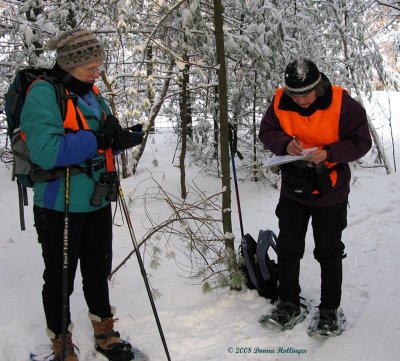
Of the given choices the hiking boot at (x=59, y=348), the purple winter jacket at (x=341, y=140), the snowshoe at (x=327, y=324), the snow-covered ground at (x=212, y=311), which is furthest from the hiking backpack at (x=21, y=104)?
the snowshoe at (x=327, y=324)

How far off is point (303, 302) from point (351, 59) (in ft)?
20.1

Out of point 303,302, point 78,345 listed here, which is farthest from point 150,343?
point 303,302

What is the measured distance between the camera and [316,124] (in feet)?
9.37

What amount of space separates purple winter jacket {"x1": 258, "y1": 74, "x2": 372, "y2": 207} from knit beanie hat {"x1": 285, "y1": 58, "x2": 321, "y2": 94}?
11 centimetres

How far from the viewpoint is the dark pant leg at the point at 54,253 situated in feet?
8.33

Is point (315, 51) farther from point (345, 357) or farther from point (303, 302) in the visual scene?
point (345, 357)

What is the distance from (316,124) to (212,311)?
1652 mm

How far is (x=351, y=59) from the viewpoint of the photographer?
8156 millimetres

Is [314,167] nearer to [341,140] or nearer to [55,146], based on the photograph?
[341,140]

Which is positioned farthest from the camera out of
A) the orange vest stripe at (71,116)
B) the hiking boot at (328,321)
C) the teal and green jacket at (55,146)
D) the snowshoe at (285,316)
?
the snowshoe at (285,316)

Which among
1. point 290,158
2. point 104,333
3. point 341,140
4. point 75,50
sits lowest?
point 104,333

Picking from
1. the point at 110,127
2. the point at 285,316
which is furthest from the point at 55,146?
the point at 285,316

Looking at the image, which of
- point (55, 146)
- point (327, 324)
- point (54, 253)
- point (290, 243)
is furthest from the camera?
point (290, 243)

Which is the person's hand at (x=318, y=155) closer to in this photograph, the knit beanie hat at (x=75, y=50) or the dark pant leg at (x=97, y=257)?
the dark pant leg at (x=97, y=257)
